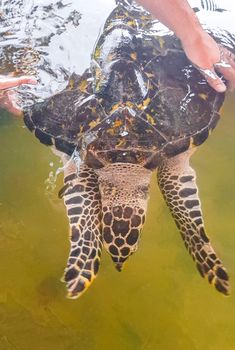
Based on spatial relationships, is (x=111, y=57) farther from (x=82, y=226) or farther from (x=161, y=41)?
(x=82, y=226)

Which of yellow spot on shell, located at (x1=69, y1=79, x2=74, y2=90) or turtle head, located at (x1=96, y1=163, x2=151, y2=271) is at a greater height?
yellow spot on shell, located at (x1=69, y1=79, x2=74, y2=90)

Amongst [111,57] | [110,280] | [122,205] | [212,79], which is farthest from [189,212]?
[111,57]

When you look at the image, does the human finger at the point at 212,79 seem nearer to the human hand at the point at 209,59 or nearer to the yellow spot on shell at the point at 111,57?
the human hand at the point at 209,59

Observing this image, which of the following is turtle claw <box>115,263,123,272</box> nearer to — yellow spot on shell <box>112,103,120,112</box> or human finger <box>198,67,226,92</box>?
yellow spot on shell <box>112,103,120,112</box>

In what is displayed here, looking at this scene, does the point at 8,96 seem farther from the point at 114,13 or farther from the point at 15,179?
the point at 114,13

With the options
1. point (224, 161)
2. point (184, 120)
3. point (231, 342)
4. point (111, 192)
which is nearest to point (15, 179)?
point (111, 192)

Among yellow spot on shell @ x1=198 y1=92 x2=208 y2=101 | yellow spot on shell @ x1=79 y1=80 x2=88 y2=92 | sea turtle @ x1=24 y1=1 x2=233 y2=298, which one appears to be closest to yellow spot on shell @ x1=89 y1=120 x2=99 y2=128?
sea turtle @ x1=24 y1=1 x2=233 y2=298
